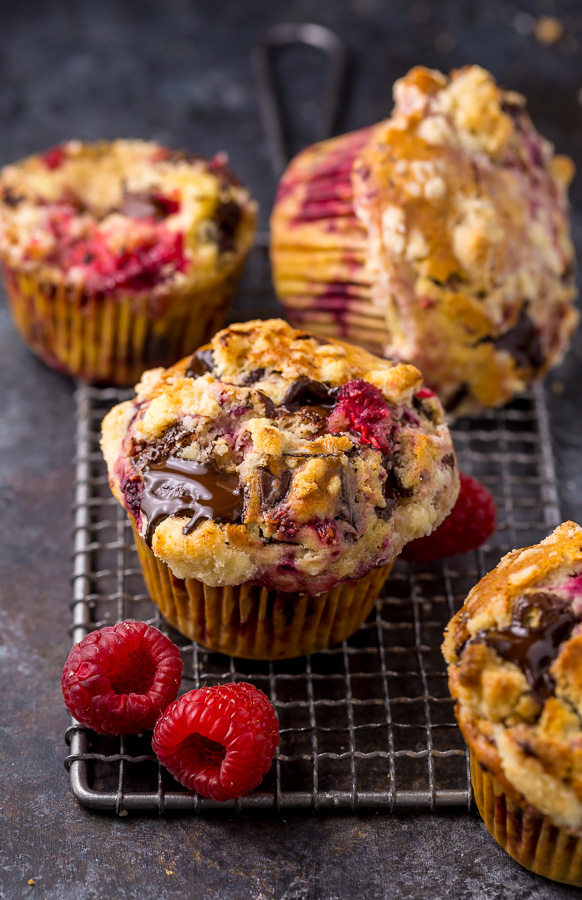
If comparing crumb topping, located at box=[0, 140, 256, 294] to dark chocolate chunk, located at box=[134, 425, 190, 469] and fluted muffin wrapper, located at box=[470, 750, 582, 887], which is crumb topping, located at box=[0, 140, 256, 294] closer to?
dark chocolate chunk, located at box=[134, 425, 190, 469]

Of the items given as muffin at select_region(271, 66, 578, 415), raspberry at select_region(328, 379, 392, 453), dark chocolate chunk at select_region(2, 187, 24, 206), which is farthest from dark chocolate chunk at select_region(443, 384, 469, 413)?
dark chocolate chunk at select_region(2, 187, 24, 206)

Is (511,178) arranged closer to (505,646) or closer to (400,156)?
(400,156)

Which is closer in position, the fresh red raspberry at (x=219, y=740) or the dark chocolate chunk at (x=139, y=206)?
the fresh red raspberry at (x=219, y=740)

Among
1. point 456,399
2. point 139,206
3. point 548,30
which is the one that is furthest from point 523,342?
point 548,30

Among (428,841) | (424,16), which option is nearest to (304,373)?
(428,841)

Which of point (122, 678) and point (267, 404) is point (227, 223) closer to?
point (267, 404)

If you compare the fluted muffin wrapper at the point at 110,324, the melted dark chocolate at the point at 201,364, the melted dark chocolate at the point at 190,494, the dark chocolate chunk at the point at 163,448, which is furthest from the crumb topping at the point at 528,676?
the fluted muffin wrapper at the point at 110,324

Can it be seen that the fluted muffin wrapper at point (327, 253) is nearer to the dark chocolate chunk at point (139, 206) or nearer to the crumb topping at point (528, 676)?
the dark chocolate chunk at point (139, 206)

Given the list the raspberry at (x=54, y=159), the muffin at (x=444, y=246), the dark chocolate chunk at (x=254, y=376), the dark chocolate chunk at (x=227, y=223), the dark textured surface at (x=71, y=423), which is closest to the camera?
the dark textured surface at (x=71, y=423)
